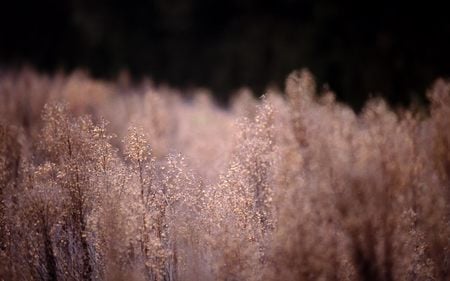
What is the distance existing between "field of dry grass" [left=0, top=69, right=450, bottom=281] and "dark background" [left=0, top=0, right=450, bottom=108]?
611 cm

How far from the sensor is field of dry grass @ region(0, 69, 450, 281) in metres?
4.54

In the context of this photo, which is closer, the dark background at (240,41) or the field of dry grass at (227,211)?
the field of dry grass at (227,211)

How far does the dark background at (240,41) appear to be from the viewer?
466 inches

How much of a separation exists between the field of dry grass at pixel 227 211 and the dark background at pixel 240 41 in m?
6.11

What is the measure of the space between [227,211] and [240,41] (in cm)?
1035

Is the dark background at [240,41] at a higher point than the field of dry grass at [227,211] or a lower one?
higher

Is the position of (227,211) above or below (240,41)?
below

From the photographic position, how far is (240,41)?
47.9ft

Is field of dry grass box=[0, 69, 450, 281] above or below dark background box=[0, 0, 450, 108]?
below

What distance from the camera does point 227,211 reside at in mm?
5043

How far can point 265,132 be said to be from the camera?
20.2ft

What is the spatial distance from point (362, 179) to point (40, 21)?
14.1 m

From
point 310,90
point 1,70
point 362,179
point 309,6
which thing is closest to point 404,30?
point 309,6

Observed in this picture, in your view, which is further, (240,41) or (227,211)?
(240,41)
